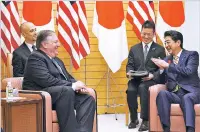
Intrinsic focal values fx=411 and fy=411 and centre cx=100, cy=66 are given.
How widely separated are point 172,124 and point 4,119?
185 cm

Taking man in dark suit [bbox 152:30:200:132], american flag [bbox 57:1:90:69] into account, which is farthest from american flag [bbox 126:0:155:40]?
man in dark suit [bbox 152:30:200:132]

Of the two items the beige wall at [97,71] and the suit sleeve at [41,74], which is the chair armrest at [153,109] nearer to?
the suit sleeve at [41,74]

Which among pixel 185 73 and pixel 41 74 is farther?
pixel 185 73

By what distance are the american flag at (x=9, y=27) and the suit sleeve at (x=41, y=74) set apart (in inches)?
69.9

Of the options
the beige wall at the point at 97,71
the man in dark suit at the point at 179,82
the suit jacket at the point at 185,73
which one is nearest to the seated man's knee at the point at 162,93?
the man in dark suit at the point at 179,82

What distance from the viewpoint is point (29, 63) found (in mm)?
4348

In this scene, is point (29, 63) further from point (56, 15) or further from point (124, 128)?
point (56, 15)

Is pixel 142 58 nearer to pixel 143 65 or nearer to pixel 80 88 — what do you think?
pixel 143 65

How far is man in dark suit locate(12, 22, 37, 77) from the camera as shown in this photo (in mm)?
5305

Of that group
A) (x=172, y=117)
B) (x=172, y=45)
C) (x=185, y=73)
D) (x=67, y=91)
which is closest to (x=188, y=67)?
(x=185, y=73)

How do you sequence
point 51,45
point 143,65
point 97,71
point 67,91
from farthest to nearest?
point 97,71 < point 143,65 < point 51,45 < point 67,91

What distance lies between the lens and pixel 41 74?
4266 millimetres

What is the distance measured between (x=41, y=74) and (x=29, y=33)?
1.44 m

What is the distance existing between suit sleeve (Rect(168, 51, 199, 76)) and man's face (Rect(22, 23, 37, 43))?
1943mm
